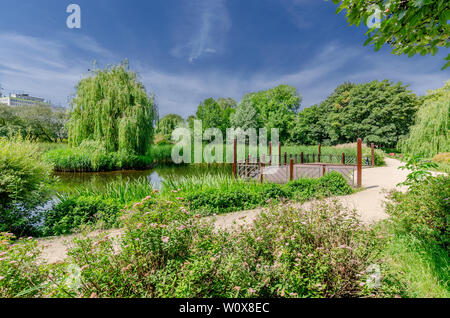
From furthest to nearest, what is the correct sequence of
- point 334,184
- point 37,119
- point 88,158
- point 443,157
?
point 37,119, point 88,158, point 443,157, point 334,184

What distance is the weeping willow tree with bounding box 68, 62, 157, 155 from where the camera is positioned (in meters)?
13.6

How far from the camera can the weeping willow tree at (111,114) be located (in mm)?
13633

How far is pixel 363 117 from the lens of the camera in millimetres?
30641

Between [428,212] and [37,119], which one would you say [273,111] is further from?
[37,119]

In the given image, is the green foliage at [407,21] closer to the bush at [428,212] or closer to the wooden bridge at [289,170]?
the bush at [428,212]

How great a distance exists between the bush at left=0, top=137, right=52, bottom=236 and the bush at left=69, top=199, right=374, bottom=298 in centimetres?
400

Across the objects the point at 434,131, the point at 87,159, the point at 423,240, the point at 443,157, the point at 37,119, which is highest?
the point at 37,119

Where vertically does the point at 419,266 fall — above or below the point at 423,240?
below

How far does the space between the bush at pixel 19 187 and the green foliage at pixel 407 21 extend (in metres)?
6.77

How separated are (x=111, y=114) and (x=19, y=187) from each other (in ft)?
36.0

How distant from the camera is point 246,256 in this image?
1.88 meters

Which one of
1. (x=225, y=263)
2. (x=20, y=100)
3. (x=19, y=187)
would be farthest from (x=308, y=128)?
(x=20, y=100)

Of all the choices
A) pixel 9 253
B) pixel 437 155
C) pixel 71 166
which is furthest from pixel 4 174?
pixel 437 155
